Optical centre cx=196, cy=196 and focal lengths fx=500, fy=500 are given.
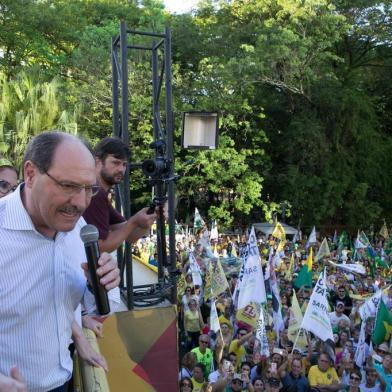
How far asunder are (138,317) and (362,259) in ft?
37.7

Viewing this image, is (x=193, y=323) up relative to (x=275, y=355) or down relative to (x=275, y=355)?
down

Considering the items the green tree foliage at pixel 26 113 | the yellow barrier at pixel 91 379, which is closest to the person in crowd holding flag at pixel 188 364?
the yellow barrier at pixel 91 379

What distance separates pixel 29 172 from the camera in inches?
54.2

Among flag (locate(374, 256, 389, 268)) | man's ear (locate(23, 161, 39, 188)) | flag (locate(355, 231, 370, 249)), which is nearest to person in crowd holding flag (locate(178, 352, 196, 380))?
man's ear (locate(23, 161, 39, 188))

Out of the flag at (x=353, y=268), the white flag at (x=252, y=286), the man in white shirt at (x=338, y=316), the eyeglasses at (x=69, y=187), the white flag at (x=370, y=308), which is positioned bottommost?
the flag at (x=353, y=268)

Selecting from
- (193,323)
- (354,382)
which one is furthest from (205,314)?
(354,382)

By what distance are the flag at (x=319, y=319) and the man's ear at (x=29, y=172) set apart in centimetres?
508

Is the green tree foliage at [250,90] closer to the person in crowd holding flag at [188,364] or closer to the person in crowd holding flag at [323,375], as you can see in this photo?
the person in crowd holding flag at [188,364]

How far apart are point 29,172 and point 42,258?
0.81 ft

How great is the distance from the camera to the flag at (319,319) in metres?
5.82

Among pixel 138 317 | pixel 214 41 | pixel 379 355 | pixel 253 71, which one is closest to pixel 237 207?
pixel 253 71

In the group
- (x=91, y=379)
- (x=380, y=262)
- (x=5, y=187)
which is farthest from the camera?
(x=380, y=262)

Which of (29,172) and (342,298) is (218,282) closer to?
(342,298)

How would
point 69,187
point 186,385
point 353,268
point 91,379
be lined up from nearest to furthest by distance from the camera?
point 69,187
point 91,379
point 186,385
point 353,268
